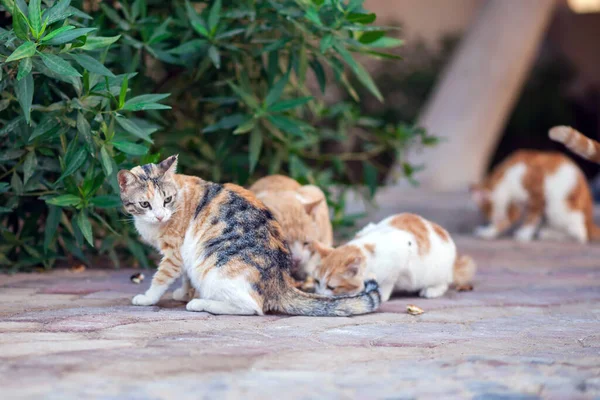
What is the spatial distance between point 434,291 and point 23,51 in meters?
2.76

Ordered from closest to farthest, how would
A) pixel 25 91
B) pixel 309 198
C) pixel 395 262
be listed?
pixel 25 91
pixel 395 262
pixel 309 198

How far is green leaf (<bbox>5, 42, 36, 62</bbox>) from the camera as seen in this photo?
357 centimetres

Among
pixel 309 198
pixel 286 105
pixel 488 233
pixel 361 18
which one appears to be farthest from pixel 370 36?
pixel 488 233

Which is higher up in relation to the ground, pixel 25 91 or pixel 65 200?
pixel 25 91

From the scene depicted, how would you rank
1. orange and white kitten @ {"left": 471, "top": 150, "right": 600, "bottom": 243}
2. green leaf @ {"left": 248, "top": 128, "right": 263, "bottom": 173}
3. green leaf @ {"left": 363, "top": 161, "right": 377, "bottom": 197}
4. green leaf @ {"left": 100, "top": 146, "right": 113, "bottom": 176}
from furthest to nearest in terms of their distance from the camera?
1. orange and white kitten @ {"left": 471, "top": 150, "right": 600, "bottom": 243}
2. green leaf @ {"left": 363, "top": 161, "right": 377, "bottom": 197}
3. green leaf @ {"left": 248, "top": 128, "right": 263, "bottom": 173}
4. green leaf @ {"left": 100, "top": 146, "right": 113, "bottom": 176}

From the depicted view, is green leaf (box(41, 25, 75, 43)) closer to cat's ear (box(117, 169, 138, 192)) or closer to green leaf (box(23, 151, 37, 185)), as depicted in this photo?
cat's ear (box(117, 169, 138, 192))

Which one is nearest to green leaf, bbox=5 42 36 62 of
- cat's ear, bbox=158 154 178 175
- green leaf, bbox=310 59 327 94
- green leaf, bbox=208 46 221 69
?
cat's ear, bbox=158 154 178 175

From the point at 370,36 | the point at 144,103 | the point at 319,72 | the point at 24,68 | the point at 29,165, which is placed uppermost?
the point at 370,36

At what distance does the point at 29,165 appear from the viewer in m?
4.44

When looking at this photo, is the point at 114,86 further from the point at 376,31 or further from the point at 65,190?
the point at 376,31

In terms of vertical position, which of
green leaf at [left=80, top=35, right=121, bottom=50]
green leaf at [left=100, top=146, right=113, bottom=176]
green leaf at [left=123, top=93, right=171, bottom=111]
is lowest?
green leaf at [left=100, top=146, right=113, bottom=176]

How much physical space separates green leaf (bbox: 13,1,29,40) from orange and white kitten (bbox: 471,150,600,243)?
536cm

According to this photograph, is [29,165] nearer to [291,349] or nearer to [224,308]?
[224,308]

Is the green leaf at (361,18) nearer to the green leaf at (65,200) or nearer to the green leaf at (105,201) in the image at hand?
the green leaf at (105,201)
